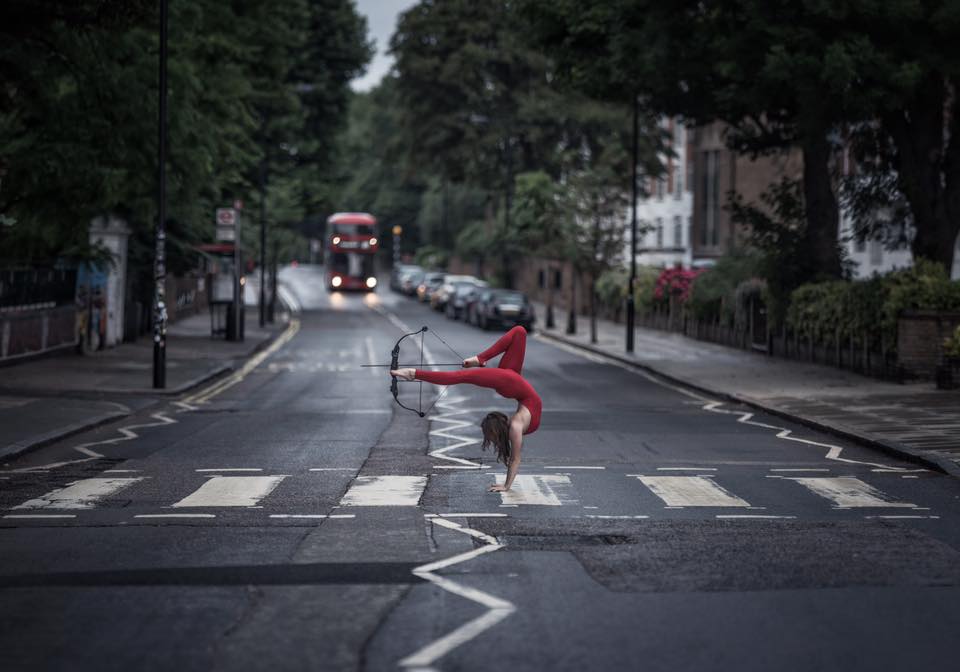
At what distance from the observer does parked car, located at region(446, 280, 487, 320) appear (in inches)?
2562

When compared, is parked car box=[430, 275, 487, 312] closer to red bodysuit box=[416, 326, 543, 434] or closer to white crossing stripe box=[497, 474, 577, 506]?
white crossing stripe box=[497, 474, 577, 506]

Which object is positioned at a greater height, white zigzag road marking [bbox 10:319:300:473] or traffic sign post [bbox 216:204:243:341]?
traffic sign post [bbox 216:204:243:341]

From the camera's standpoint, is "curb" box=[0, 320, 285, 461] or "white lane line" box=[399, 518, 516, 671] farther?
"curb" box=[0, 320, 285, 461]

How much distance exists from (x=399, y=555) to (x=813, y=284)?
27.8 m

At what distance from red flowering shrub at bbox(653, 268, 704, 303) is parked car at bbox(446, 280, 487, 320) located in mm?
10636

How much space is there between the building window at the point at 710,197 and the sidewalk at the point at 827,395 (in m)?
30.7

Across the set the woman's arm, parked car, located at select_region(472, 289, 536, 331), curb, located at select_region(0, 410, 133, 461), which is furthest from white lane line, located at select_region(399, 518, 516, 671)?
parked car, located at select_region(472, 289, 536, 331)

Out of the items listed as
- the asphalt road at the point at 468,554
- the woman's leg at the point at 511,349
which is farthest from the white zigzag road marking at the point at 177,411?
the woman's leg at the point at 511,349

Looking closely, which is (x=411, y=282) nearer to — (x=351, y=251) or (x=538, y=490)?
(x=351, y=251)

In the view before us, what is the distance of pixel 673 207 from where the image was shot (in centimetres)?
8331

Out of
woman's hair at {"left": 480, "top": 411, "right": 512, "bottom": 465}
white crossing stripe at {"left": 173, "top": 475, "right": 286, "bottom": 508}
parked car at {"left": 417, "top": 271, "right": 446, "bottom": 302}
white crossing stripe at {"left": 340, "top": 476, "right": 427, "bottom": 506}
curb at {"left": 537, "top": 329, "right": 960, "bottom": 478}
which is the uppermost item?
parked car at {"left": 417, "top": 271, "right": 446, "bottom": 302}

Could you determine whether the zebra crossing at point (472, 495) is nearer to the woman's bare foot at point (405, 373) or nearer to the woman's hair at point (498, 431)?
the woman's hair at point (498, 431)

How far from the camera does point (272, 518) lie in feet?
40.0

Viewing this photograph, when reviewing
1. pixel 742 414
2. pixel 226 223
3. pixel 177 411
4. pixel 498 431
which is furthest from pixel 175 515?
pixel 226 223
